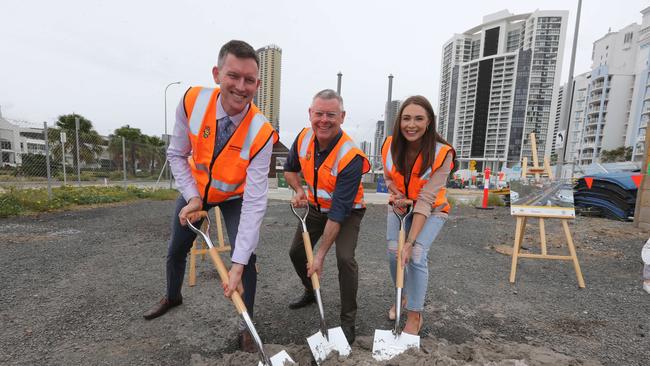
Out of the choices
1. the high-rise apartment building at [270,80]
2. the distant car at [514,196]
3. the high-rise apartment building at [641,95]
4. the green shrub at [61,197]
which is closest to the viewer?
the distant car at [514,196]

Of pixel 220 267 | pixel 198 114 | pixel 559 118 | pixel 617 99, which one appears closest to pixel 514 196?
pixel 220 267

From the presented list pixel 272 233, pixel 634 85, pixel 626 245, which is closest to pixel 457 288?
pixel 272 233

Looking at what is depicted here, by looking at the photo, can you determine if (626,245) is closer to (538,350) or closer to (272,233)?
(538,350)

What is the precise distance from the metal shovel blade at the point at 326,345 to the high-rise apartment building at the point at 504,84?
4085cm

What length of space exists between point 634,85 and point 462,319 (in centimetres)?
7608

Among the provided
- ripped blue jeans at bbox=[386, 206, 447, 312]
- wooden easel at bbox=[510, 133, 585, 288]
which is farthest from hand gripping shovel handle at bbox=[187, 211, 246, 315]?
wooden easel at bbox=[510, 133, 585, 288]

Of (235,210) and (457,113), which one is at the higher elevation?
(457,113)

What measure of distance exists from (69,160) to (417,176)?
12664 millimetres

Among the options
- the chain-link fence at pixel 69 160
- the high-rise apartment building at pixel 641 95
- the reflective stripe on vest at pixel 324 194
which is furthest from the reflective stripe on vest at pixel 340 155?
the high-rise apartment building at pixel 641 95

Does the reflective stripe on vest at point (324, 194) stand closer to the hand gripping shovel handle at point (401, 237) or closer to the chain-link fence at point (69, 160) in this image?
the hand gripping shovel handle at point (401, 237)

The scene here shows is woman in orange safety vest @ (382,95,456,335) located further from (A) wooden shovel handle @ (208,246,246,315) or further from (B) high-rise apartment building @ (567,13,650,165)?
(B) high-rise apartment building @ (567,13,650,165)

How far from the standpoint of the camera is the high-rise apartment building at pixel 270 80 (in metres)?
17.4

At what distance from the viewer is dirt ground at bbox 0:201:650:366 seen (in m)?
2.15

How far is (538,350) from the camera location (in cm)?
209
